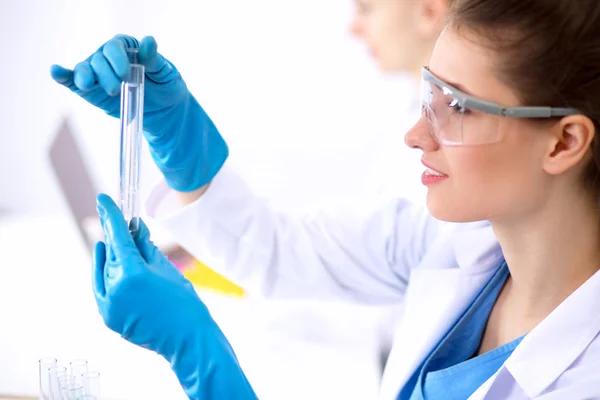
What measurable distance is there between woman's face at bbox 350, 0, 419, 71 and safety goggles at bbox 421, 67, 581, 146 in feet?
3.23

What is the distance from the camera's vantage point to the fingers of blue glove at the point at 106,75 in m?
1.13

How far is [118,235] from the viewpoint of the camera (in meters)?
1.14

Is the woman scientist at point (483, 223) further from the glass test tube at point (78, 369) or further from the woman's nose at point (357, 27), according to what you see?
the woman's nose at point (357, 27)

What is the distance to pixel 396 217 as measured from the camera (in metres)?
1.63

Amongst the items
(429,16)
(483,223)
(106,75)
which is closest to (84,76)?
(106,75)

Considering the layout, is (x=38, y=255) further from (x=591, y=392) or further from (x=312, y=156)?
(x=591, y=392)

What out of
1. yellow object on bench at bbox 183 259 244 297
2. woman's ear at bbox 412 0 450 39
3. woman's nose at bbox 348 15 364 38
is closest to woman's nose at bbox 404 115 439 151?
woman's ear at bbox 412 0 450 39

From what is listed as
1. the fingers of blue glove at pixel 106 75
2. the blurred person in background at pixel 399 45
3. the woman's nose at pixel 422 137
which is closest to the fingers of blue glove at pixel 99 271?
the fingers of blue glove at pixel 106 75

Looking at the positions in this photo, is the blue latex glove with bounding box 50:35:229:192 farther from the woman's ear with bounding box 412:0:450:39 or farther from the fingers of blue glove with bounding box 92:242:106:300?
the woman's ear with bounding box 412:0:450:39

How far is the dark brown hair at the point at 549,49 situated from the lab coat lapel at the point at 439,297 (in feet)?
1.13

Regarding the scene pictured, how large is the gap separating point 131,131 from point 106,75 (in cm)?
10

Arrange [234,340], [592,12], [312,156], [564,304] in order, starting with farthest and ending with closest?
[312,156]
[234,340]
[564,304]
[592,12]

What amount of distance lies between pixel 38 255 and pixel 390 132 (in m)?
1.34

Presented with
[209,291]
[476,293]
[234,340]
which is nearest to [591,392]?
[476,293]
